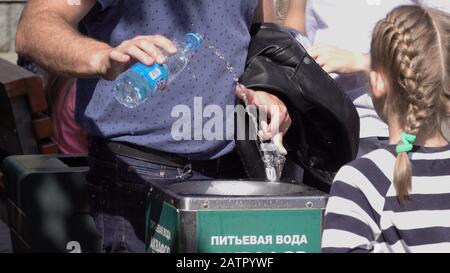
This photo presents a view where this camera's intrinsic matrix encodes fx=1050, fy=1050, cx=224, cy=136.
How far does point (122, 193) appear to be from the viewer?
312 centimetres

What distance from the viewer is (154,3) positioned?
3037 millimetres

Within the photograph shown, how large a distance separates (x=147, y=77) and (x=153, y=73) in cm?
2

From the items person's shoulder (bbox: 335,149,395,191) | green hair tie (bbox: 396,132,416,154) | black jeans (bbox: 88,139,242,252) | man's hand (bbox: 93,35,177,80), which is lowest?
black jeans (bbox: 88,139,242,252)

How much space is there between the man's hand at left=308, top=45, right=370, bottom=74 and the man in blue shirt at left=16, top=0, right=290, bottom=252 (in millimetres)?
388

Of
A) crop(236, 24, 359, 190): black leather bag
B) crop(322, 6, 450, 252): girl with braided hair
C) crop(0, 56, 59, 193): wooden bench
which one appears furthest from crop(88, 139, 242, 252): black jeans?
crop(0, 56, 59, 193): wooden bench

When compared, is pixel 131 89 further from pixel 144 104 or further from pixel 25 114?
pixel 25 114

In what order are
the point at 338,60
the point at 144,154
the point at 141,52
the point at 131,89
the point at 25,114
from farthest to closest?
the point at 25,114 < the point at 338,60 < the point at 144,154 < the point at 131,89 < the point at 141,52

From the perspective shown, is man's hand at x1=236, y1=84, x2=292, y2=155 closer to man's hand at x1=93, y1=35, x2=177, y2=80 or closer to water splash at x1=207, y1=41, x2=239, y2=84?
water splash at x1=207, y1=41, x2=239, y2=84

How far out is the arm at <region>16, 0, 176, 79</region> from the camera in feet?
8.32

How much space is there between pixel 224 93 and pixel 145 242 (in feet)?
1.65

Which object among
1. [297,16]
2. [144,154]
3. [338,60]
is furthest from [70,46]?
[297,16]

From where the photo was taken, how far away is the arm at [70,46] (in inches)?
99.9

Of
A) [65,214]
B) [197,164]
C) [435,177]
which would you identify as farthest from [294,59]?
[65,214]
